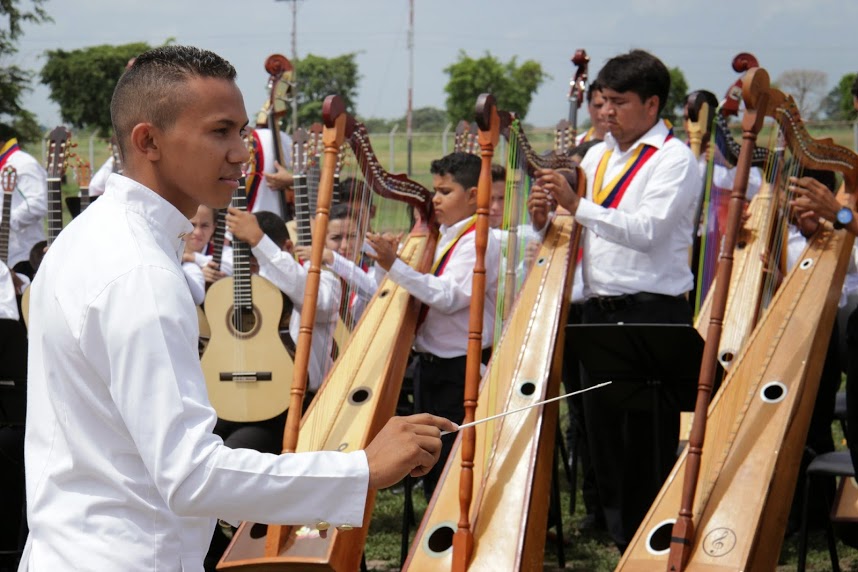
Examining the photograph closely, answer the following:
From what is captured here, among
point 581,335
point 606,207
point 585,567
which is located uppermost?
point 606,207

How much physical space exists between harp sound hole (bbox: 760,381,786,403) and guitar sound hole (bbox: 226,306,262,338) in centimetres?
215

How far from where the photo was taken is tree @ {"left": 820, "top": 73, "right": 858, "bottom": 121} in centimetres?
2362

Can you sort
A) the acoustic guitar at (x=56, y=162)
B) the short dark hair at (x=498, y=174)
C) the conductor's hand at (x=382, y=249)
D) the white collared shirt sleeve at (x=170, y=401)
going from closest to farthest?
the white collared shirt sleeve at (x=170, y=401)
the conductor's hand at (x=382, y=249)
the short dark hair at (x=498, y=174)
the acoustic guitar at (x=56, y=162)

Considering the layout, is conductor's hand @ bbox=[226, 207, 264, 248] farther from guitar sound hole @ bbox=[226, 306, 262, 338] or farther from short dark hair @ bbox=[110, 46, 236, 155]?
short dark hair @ bbox=[110, 46, 236, 155]

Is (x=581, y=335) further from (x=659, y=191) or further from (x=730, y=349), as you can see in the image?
(x=730, y=349)

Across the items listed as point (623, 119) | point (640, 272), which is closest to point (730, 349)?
point (640, 272)

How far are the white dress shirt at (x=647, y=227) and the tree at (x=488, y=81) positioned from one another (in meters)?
30.6

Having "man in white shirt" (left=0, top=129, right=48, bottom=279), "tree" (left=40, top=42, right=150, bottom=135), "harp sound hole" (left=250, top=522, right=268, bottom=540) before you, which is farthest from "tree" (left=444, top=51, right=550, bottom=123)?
"harp sound hole" (left=250, top=522, right=268, bottom=540)

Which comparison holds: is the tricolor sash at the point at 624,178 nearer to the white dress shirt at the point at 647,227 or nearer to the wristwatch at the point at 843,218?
the white dress shirt at the point at 647,227

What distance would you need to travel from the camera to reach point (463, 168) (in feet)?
17.3

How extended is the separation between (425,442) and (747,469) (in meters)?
2.29

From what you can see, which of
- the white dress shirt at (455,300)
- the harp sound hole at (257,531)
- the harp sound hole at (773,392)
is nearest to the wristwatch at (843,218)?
the harp sound hole at (773,392)

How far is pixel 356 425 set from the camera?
4.30 metres

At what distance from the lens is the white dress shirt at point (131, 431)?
1.66 meters
